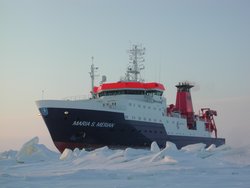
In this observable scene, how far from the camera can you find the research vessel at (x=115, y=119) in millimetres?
31016

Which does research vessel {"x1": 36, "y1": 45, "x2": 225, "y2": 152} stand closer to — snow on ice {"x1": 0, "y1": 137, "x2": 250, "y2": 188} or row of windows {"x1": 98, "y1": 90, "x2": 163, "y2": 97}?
row of windows {"x1": 98, "y1": 90, "x2": 163, "y2": 97}

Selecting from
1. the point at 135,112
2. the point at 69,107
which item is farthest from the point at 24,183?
the point at 135,112

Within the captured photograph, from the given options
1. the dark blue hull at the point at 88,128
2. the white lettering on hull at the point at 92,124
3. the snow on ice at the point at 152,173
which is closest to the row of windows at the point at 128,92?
the dark blue hull at the point at 88,128

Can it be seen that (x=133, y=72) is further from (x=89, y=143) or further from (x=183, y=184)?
(x=183, y=184)

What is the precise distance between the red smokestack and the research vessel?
12.5 ft

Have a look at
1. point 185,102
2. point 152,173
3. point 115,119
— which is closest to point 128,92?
point 115,119

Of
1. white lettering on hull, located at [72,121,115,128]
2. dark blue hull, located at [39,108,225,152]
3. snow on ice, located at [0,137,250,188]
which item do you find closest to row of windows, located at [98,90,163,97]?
dark blue hull, located at [39,108,225,152]

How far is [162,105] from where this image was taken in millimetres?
37156

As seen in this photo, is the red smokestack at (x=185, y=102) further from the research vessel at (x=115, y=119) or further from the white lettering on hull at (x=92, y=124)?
the white lettering on hull at (x=92, y=124)

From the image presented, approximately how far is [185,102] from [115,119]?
1573 centimetres

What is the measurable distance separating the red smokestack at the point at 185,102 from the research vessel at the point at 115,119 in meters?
3.82

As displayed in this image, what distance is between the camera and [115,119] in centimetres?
3173

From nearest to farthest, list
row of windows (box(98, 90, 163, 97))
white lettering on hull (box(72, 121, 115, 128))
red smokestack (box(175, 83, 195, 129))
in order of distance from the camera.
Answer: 1. white lettering on hull (box(72, 121, 115, 128))
2. row of windows (box(98, 90, 163, 97))
3. red smokestack (box(175, 83, 195, 129))

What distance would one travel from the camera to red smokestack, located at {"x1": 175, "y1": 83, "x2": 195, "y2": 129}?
1743 inches
